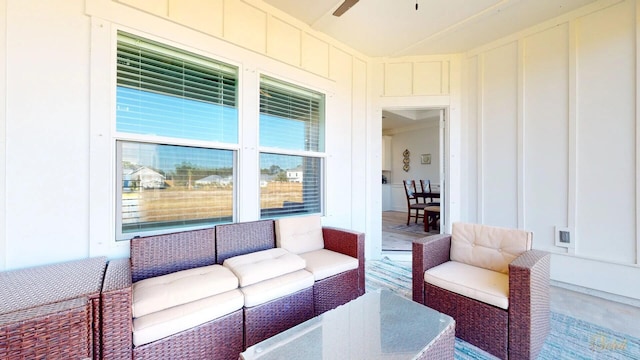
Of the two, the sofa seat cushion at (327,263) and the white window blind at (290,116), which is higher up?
the white window blind at (290,116)

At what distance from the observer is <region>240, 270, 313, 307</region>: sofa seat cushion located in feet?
5.39

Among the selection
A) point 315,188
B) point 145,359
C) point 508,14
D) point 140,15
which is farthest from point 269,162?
point 508,14

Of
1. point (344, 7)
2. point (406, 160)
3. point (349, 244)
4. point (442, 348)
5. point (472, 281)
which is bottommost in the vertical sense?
point (442, 348)

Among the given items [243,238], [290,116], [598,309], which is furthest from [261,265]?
[598,309]

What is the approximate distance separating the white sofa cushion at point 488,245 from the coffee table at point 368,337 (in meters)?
0.93

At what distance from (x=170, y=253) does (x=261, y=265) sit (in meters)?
0.71

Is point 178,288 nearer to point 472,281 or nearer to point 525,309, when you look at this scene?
point 472,281

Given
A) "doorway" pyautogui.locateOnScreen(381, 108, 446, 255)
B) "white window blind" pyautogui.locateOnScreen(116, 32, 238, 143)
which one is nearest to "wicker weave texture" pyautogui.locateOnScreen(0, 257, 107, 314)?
"white window blind" pyautogui.locateOnScreen(116, 32, 238, 143)

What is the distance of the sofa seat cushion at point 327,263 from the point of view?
6.73ft

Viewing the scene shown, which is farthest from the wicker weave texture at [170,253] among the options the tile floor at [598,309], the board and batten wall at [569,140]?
the board and batten wall at [569,140]

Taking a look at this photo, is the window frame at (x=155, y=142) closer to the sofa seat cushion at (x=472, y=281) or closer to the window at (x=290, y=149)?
the window at (x=290, y=149)

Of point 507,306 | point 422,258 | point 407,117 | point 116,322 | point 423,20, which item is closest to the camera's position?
point 116,322

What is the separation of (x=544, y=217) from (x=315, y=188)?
2788 millimetres

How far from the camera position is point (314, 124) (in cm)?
326
